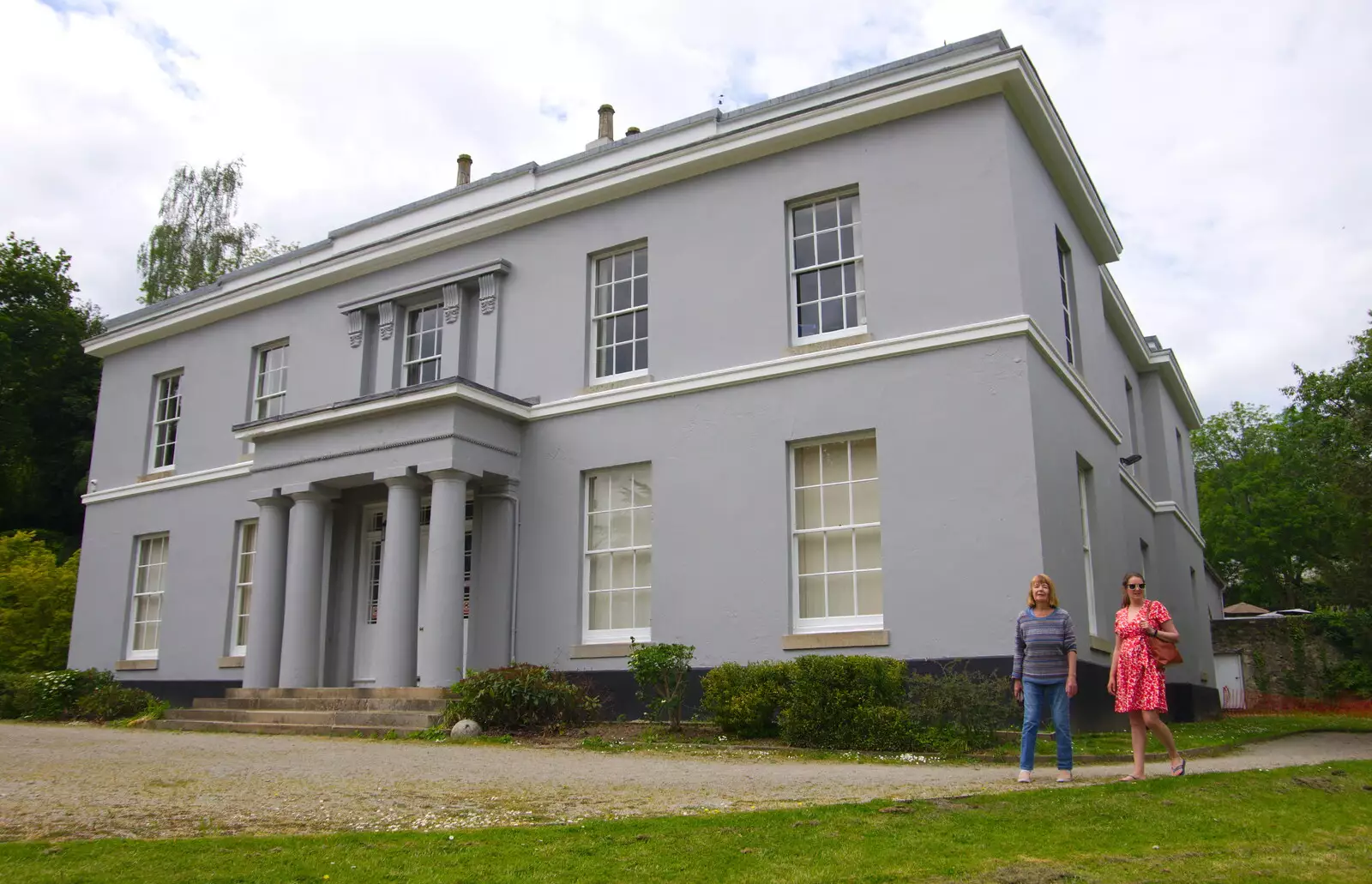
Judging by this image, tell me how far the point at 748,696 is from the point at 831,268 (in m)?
5.77

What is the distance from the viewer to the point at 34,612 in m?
21.6

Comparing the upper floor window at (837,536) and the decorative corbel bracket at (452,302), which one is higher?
the decorative corbel bracket at (452,302)

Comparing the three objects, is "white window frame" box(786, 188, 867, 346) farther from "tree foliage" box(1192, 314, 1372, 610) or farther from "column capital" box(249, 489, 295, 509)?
"tree foliage" box(1192, 314, 1372, 610)

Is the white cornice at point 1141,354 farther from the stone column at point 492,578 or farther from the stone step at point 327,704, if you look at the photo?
the stone step at point 327,704

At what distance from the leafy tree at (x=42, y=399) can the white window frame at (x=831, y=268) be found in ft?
78.1

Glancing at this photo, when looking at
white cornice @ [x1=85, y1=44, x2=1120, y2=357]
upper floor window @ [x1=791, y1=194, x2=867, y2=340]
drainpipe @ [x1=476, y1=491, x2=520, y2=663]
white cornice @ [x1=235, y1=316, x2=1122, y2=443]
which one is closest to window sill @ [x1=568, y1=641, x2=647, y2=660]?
drainpipe @ [x1=476, y1=491, x2=520, y2=663]

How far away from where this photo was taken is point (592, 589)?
14898 millimetres

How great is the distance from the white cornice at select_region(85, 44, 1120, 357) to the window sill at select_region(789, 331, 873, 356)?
9.05 ft

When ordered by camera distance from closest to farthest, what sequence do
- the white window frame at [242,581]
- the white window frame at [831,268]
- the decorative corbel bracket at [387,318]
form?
the white window frame at [831,268], the decorative corbel bracket at [387,318], the white window frame at [242,581]

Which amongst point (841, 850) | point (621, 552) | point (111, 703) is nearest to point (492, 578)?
point (621, 552)

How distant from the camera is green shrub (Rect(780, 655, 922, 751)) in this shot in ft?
34.9

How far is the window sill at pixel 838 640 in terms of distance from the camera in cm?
1238

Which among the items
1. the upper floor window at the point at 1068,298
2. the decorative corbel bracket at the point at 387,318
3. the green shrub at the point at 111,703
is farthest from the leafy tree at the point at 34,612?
the upper floor window at the point at 1068,298

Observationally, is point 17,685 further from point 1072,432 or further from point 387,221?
point 1072,432
